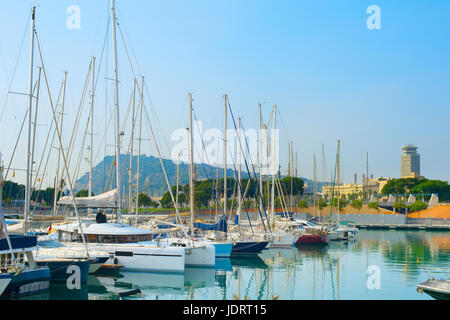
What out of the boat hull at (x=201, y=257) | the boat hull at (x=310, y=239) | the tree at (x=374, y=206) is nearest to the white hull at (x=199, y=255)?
the boat hull at (x=201, y=257)

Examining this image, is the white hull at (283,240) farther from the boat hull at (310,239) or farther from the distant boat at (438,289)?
the distant boat at (438,289)

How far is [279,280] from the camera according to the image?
2744cm

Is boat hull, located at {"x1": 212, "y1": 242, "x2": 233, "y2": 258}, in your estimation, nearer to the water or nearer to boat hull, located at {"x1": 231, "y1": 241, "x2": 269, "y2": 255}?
the water

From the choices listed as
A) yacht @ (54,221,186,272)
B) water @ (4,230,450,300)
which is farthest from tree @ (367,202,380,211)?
yacht @ (54,221,186,272)

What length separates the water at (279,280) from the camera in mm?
22500

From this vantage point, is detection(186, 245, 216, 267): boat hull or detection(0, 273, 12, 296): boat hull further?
detection(186, 245, 216, 267): boat hull

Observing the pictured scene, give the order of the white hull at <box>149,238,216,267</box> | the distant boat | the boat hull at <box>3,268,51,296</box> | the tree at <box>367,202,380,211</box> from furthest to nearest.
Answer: the tree at <box>367,202,380,211</box>
the white hull at <box>149,238,216,267</box>
the distant boat
the boat hull at <box>3,268,51,296</box>

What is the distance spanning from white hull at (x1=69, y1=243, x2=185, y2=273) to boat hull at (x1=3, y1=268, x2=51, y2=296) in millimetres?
5956

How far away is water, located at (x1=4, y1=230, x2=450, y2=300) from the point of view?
2250cm

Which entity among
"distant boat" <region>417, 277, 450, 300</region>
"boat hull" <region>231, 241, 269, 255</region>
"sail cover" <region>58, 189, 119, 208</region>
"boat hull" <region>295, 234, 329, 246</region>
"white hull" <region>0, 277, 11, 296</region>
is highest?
"sail cover" <region>58, 189, 119, 208</region>

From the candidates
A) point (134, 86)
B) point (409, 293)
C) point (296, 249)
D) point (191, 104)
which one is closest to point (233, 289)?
point (409, 293)

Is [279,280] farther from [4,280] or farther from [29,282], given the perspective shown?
[4,280]

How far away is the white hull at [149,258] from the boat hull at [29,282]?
5956 millimetres
